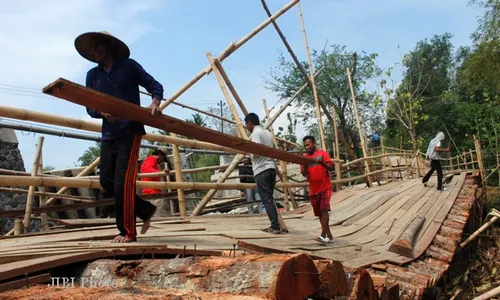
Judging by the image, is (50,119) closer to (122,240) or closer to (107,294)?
(122,240)

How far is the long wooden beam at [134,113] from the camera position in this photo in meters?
2.27

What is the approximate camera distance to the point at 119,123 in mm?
3141

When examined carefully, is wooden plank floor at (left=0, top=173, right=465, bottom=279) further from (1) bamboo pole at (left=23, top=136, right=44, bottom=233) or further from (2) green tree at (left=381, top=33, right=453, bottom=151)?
(2) green tree at (left=381, top=33, right=453, bottom=151)

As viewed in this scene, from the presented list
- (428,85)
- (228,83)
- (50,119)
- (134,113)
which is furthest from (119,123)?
(428,85)

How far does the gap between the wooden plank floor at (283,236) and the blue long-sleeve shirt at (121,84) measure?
0.71 meters

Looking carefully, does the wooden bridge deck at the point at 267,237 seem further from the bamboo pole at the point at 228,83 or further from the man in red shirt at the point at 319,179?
the bamboo pole at the point at 228,83

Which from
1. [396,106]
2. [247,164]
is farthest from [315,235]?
[396,106]

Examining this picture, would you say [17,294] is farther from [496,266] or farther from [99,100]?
[496,266]

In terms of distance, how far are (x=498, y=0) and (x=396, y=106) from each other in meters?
11.8

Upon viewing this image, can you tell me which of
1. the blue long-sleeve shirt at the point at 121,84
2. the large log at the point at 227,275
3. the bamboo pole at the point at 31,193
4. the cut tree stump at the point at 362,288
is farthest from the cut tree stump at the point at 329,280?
the bamboo pole at the point at 31,193

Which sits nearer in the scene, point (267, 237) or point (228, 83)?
point (267, 237)

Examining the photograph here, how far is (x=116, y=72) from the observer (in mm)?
3176

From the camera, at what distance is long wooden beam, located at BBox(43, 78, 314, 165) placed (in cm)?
227

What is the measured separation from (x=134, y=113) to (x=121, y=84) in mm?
539
